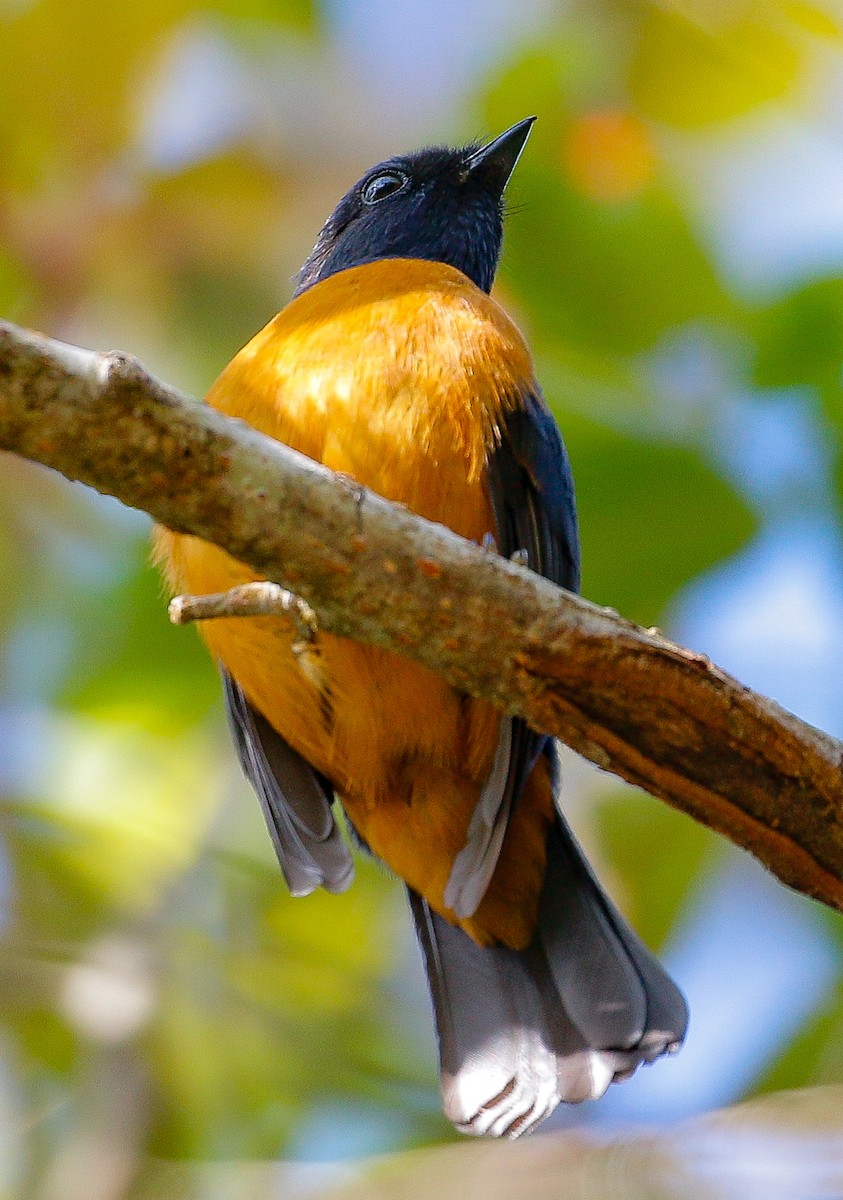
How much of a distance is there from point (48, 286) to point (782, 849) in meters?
4.43

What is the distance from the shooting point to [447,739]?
394cm

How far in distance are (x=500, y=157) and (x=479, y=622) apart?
3.09m

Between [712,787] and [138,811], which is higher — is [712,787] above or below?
above

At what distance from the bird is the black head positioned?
1050 millimetres

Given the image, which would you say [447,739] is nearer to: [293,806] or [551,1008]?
[293,806]

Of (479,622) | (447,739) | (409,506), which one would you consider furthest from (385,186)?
(479,622)

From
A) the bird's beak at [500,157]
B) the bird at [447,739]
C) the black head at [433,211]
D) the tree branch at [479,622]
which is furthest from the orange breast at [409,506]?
the bird's beak at [500,157]

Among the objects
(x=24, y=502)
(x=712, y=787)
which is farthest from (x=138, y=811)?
(x=712, y=787)

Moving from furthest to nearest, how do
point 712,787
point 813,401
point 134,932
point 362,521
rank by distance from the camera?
point 134,932
point 813,401
point 712,787
point 362,521

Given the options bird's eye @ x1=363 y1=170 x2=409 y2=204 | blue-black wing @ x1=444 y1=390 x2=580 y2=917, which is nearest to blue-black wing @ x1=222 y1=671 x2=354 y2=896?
blue-black wing @ x1=444 y1=390 x2=580 y2=917

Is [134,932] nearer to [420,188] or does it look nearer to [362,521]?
[420,188]

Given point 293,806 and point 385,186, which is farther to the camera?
point 385,186

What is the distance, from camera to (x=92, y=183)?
6395 mm

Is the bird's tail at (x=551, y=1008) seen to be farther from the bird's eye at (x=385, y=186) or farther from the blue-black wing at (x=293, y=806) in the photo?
the bird's eye at (x=385, y=186)
